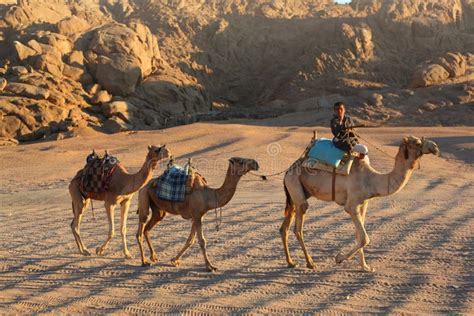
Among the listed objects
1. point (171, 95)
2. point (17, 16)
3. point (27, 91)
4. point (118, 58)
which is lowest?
point (171, 95)

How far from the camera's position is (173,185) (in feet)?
26.6

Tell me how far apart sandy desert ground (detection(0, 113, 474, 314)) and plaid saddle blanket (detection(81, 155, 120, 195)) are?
107 centimetres

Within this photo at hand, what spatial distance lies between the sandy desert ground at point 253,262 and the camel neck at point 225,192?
957 mm

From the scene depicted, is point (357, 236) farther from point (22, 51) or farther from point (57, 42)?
point (57, 42)

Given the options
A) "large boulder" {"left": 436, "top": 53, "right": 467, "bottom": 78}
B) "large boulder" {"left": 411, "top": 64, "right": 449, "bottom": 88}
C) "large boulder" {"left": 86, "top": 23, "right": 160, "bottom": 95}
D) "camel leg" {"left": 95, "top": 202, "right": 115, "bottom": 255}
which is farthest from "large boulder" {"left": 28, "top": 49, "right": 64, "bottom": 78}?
"camel leg" {"left": 95, "top": 202, "right": 115, "bottom": 255}

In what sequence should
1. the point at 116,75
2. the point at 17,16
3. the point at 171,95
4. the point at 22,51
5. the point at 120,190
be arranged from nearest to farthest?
the point at 120,190, the point at 22,51, the point at 116,75, the point at 171,95, the point at 17,16

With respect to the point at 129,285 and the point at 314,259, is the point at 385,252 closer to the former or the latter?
the point at 314,259

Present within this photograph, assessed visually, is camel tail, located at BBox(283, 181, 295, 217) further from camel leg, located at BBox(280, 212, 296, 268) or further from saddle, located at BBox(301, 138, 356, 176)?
saddle, located at BBox(301, 138, 356, 176)

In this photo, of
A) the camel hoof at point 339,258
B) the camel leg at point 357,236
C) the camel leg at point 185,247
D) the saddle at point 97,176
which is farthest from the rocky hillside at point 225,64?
the camel leg at point 357,236

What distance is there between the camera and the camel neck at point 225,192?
309 inches

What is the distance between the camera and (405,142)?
7551mm

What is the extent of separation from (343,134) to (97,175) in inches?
155

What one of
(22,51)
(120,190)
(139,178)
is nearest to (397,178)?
(139,178)

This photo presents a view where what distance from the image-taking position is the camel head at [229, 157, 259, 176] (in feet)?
25.0
